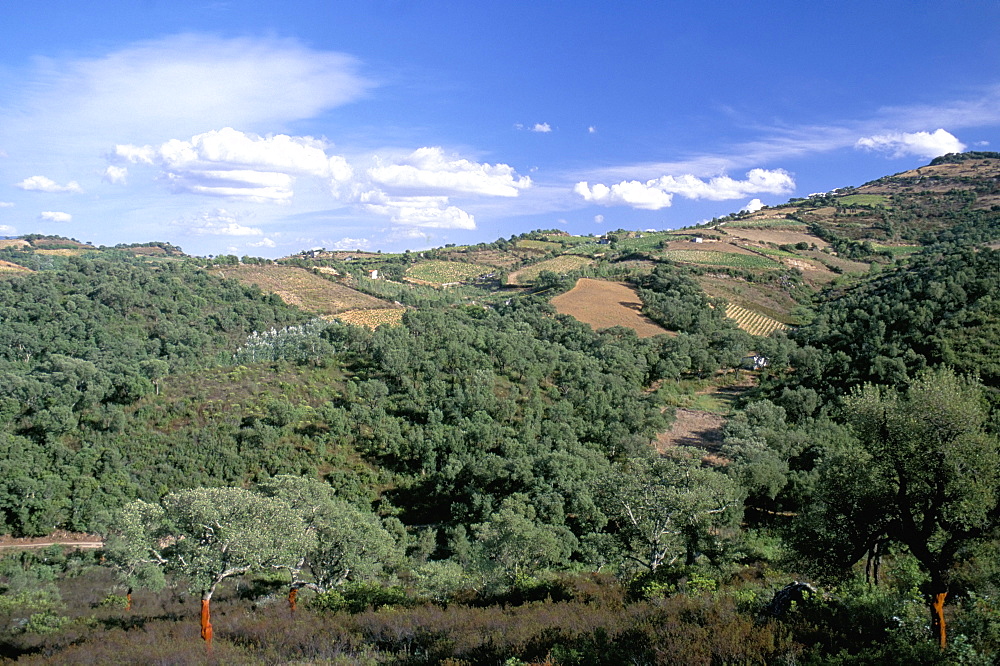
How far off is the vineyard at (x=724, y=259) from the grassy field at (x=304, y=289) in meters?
61.4

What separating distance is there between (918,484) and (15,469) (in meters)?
40.2

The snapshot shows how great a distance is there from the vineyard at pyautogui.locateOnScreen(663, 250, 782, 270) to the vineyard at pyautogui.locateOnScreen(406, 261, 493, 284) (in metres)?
44.2

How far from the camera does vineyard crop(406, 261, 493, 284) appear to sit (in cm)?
12371

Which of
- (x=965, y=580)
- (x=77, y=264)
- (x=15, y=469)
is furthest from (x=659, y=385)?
(x=77, y=264)

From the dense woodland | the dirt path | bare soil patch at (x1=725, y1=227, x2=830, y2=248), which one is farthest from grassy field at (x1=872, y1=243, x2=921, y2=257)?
the dirt path

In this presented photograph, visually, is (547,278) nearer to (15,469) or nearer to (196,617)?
(15,469)

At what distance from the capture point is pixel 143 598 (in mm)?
21922

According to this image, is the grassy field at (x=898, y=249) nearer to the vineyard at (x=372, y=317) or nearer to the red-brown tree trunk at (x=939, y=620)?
the vineyard at (x=372, y=317)

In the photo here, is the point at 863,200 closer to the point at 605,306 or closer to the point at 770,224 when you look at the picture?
the point at 770,224

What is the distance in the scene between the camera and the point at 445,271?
130625 millimetres

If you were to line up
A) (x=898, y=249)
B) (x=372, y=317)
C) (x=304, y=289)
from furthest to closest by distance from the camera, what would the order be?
(x=898, y=249)
(x=304, y=289)
(x=372, y=317)

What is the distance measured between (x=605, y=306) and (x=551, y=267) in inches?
1710

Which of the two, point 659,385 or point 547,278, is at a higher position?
point 547,278

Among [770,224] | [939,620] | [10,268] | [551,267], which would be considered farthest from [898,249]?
[10,268]
